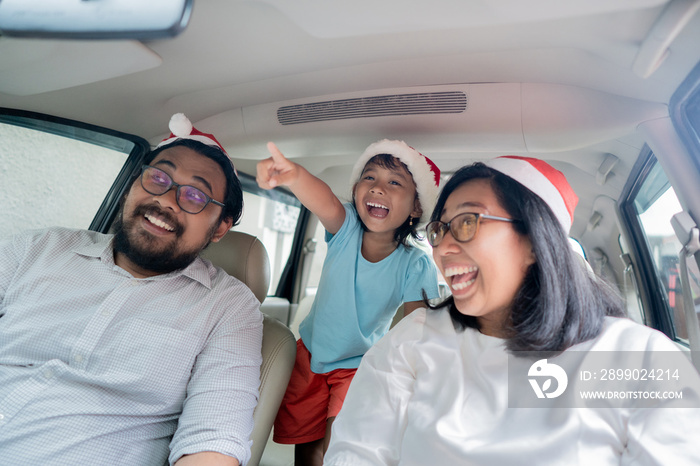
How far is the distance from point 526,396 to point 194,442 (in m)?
1.09

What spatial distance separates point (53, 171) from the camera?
7.80 ft

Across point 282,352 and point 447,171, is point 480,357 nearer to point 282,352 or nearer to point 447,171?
point 282,352

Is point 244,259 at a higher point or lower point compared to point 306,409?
higher

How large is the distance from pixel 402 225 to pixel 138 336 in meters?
1.37

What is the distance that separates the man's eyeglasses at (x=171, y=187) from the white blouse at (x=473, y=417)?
106 cm

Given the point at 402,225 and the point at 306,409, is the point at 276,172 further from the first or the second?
the point at 306,409

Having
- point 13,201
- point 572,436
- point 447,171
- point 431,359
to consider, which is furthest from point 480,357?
point 13,201

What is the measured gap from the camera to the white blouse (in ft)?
3.60

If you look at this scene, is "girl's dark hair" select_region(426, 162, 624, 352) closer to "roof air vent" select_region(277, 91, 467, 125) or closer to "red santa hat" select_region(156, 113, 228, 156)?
"roof air vent" select_region(277, 91, 467, 125)

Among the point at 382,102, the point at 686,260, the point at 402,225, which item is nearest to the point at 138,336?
the point at 402,225

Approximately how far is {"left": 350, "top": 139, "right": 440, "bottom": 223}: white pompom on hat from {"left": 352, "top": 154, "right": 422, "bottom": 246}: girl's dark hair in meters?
0.03

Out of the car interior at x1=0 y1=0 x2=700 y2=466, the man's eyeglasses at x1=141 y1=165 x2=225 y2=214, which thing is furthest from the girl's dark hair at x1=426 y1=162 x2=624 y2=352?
the man's eyeglasses at x1=141 y1=165 x2=225 y2=214

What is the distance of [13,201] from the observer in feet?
7.43

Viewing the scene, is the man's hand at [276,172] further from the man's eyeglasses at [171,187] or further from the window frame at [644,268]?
the window frame at [644,268]
